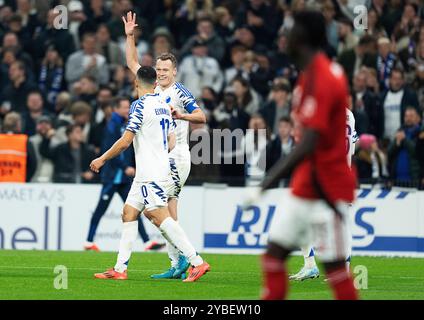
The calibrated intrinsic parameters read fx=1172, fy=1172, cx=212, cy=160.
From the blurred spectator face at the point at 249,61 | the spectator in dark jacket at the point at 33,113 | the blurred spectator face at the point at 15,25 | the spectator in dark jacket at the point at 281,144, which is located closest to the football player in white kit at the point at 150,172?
the spectator in dark jacket at the point at 281,144

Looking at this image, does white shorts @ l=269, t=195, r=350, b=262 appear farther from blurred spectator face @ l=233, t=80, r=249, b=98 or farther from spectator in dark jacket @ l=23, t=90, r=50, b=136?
spectator in dark jacket @ l=23, t=90, r=50, b=136

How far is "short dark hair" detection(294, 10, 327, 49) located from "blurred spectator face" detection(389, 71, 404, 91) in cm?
1326

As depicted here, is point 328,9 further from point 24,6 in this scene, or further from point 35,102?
point 24,6

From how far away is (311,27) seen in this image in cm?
855

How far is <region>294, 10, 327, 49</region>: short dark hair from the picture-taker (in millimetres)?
8531

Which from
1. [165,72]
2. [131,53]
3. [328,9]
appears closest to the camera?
[165,72]

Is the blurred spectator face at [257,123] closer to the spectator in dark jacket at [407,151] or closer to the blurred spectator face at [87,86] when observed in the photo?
the spectator in dark jacket at [407,151]

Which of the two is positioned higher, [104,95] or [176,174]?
[104,95]

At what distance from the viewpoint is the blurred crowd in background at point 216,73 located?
21375 millimetres

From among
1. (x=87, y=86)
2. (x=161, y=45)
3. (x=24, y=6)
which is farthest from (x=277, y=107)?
(x=24, y=6)

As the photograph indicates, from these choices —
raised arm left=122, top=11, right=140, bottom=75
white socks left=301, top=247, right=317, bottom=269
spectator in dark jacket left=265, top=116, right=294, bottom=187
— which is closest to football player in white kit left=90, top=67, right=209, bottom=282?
raised arm left=122, top=11, right=140, bottom=75

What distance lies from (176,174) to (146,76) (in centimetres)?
168

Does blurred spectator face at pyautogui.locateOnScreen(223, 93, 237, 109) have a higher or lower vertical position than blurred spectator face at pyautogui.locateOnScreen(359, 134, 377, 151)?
higher

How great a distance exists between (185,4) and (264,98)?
372cm
